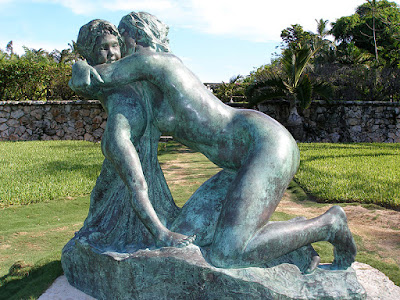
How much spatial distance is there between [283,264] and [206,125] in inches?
32.7

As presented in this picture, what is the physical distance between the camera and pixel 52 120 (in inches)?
468

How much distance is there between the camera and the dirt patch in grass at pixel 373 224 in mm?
3371

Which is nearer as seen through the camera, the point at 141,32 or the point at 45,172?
the point at 141,32

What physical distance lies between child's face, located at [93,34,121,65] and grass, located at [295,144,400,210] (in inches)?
137

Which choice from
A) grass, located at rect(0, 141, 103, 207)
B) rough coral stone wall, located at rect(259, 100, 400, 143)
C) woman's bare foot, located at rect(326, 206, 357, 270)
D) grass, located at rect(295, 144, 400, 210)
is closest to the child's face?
woman's bare foot, located at rect(326, 206, 357, 270)

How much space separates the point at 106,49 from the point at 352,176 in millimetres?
4683

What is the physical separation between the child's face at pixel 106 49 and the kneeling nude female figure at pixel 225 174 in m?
0.17

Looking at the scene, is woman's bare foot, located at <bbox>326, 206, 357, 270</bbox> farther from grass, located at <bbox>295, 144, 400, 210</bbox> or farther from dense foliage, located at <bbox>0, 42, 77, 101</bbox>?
dense foliage, located at <bbox>0, 42, 77, 101</bbox>

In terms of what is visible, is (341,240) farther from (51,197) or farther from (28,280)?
(51,197)

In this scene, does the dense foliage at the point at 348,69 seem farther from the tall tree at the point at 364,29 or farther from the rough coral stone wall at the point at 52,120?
the rough coral stone wall at the point at 52,120

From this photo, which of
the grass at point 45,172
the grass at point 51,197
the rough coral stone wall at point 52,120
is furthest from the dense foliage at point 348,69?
the grass at point 45,172

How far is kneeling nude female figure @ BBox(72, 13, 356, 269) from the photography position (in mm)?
1923

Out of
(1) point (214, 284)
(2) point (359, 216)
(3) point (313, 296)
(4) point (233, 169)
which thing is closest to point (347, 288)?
(3) point (313, 296)

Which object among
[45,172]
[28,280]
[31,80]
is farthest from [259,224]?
[31,80]
